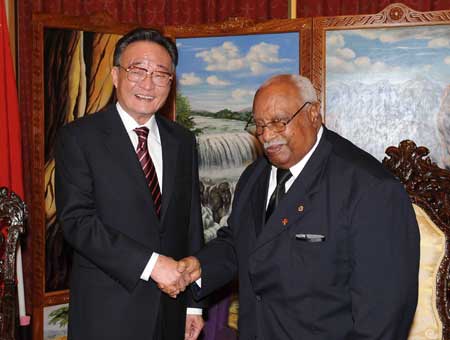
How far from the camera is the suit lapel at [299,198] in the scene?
2.14 meters

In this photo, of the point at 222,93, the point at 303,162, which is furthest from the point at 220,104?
the point at 303,162

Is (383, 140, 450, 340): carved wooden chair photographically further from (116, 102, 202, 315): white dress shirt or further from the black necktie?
(116, 102, 202, 315): white dress shirt

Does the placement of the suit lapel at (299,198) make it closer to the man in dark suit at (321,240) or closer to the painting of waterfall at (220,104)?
the man in dark suit at (321,240)

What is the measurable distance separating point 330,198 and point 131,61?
3.36 ft

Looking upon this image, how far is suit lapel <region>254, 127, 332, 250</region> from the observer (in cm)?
214

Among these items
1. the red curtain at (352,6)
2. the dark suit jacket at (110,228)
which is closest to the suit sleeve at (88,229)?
the dark suit jacket at (110,228)

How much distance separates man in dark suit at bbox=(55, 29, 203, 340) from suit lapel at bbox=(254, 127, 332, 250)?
1.68ft

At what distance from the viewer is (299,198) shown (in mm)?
2156

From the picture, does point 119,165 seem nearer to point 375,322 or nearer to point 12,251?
point 12,251

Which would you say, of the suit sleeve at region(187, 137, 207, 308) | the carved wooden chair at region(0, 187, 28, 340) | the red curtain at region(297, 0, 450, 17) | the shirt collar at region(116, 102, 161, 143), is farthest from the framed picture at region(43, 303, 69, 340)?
the red curtain at region(297, 0, 450, 17)

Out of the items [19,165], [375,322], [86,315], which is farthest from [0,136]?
[375,322]

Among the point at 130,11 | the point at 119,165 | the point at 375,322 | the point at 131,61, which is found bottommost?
the point at 375,322

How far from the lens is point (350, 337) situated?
2049 millimetres

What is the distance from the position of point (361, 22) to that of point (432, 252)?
6.69ft
